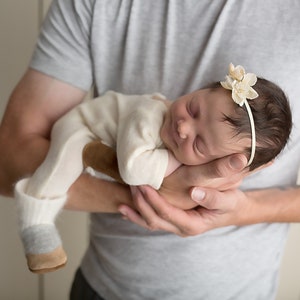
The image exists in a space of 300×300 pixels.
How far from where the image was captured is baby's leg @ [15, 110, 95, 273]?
81cm

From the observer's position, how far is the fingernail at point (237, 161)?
0.70 meters

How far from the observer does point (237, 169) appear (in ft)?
2.32

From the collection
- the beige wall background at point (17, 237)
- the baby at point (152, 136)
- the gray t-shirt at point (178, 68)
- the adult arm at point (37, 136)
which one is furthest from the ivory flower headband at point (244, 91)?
the beige wall background at point (17, 237)

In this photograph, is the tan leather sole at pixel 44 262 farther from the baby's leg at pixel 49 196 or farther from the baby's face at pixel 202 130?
the baby's face at pixel 202 130

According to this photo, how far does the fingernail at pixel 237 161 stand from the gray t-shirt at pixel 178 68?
0.64 ft

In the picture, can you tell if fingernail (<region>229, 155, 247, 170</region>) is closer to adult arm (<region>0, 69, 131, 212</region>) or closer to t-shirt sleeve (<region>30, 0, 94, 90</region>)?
adult arm (<region>0, 69, 131, 212</region>)

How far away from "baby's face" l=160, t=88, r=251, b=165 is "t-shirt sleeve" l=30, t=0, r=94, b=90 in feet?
0.71

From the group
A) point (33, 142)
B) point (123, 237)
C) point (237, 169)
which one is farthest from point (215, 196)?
point (33, 142)

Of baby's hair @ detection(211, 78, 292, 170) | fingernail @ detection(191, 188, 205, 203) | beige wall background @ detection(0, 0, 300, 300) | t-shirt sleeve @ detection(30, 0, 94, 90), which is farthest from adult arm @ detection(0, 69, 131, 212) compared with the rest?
beige wall background @ detection(0, 0, 300, 300)

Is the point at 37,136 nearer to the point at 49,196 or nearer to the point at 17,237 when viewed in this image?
the point at 49,196

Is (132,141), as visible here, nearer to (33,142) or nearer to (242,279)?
(33,142)

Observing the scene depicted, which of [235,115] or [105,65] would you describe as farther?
[105,65]

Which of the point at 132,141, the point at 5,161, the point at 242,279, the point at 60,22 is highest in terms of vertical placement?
the point at 60,22

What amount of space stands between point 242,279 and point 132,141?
342 millimetres
